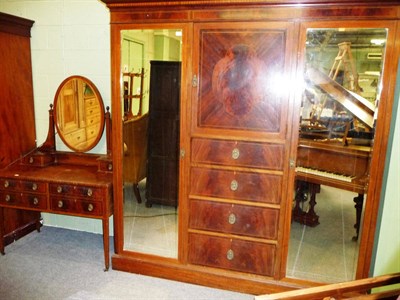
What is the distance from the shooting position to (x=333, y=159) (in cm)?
215

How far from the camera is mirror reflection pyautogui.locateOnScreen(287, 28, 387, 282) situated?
1953 mm

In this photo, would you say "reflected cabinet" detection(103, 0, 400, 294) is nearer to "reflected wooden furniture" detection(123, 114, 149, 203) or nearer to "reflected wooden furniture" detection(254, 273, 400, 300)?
"reflected wooden furniture" detection(123, 114, 149, 203)

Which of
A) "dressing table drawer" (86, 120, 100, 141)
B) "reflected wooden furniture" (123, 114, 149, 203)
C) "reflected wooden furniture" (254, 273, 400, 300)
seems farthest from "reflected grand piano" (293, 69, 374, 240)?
"dressing table drawer" (86, 120, 100, 141)

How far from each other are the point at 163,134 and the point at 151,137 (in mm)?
110

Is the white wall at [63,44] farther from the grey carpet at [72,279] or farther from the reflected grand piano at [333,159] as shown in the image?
the reflected grand piano at [333,159]

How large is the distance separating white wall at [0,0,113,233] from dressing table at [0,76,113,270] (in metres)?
0.11

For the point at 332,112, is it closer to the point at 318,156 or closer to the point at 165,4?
the point at 318,156

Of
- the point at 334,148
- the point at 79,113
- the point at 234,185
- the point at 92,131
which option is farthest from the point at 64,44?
the point at 334,148

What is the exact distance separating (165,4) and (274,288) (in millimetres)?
2033

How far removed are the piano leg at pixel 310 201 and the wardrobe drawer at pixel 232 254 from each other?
0.28 m

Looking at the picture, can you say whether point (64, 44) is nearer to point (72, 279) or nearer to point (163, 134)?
point (163, 134)

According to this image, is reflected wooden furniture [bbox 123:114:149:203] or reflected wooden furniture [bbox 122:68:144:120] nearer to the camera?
reflected wooden furniture [bbox 122:68:144:120]

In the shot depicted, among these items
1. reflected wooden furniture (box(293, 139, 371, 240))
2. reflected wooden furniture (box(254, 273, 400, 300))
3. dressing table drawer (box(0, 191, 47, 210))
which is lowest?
dressing table drawer (box(0, 191, 47, 210))

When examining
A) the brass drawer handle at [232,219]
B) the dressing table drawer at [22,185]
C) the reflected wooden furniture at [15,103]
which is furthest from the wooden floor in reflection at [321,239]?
the reflected wooden furniture at [15,103]
